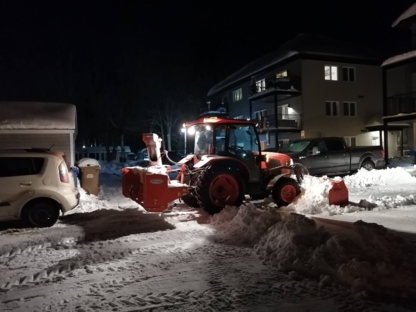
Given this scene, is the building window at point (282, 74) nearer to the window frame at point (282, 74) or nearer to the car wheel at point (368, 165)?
the window frame at point (282, 74)

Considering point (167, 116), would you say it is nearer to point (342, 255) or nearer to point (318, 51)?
point (318, 51)

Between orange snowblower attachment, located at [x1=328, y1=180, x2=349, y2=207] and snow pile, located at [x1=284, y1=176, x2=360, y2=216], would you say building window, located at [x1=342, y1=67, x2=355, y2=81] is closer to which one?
snow pile, located at [x1=284, y1=176, x2=360, y2=216]

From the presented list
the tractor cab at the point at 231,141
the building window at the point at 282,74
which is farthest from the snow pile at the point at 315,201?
the building window at the point at 282,74

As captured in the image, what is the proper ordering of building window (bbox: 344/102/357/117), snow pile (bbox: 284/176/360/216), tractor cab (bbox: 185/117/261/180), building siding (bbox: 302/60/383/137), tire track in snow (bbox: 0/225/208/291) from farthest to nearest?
1. building window (bbox: 344/102/357/117)
2. building siding (bbox: 302/60/383/137)
3. tractor cab (bbox: 185/117/261/180)
4. snow pile (bbox: 284/176/360/216)
5. tire track in snow (bbox: 0/225/208/291)

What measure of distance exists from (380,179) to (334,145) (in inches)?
120

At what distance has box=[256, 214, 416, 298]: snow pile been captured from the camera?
5.12 metres

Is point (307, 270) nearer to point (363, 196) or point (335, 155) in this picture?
point (363, 196)

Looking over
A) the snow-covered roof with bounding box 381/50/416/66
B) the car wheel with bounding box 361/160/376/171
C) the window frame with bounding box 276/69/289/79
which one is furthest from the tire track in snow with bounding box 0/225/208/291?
the window frame with bounding box 276/69/289/79

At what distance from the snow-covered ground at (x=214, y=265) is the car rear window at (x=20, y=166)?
1302 millimetres

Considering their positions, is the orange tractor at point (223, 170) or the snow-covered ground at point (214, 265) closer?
the snow-covered ground at point (214, 265)

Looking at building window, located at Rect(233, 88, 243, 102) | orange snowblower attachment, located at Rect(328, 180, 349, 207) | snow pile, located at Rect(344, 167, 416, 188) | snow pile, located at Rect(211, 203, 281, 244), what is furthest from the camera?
building window, located at Rect(233, 88, 243, 102)

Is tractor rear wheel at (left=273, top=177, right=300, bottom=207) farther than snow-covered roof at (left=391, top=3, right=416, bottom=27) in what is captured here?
No

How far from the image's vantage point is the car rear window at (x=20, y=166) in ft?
30.1

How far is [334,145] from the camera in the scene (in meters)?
18.5
